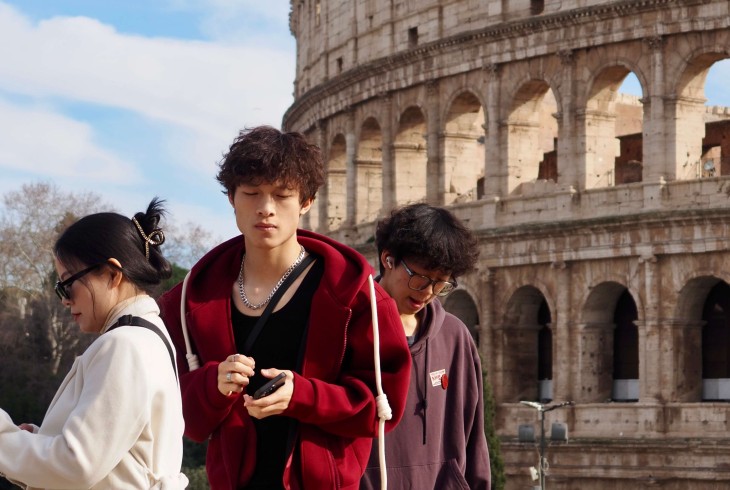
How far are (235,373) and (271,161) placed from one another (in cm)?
77

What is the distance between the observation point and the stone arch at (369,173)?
151 feet

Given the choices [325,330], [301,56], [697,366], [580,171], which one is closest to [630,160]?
[580,171]

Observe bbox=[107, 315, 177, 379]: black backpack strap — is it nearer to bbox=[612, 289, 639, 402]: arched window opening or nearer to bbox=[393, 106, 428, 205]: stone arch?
bbox=[612, 289, 639, 402]: arched window opening

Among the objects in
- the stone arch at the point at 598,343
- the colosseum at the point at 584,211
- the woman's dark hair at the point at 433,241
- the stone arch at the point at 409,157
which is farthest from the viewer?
the stone arch at the point at 409,157

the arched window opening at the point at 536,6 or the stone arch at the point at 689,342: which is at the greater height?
the arched window opening at the point at 536,6

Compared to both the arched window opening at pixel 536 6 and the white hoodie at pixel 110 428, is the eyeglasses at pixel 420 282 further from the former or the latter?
the arched window opening at pixel 536 6

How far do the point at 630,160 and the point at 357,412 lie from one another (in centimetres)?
3686

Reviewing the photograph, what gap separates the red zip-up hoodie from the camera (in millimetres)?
6168

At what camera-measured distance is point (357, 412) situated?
6156mm

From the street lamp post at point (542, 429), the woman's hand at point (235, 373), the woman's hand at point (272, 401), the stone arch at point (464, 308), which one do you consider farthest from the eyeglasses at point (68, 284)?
the stone arch at point (464, 308)

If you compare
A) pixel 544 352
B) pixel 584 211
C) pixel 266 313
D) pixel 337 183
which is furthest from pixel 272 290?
pixel 337 183

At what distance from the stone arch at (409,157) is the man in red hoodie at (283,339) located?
37.7 m

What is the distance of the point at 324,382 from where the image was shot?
20.1 ft

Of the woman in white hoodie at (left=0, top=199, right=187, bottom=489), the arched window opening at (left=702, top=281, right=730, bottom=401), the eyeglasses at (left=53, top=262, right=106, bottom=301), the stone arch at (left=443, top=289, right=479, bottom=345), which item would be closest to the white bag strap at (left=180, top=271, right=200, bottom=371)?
the woman in white hoodie at (left=0, top=199, right=187, bottom=489)
